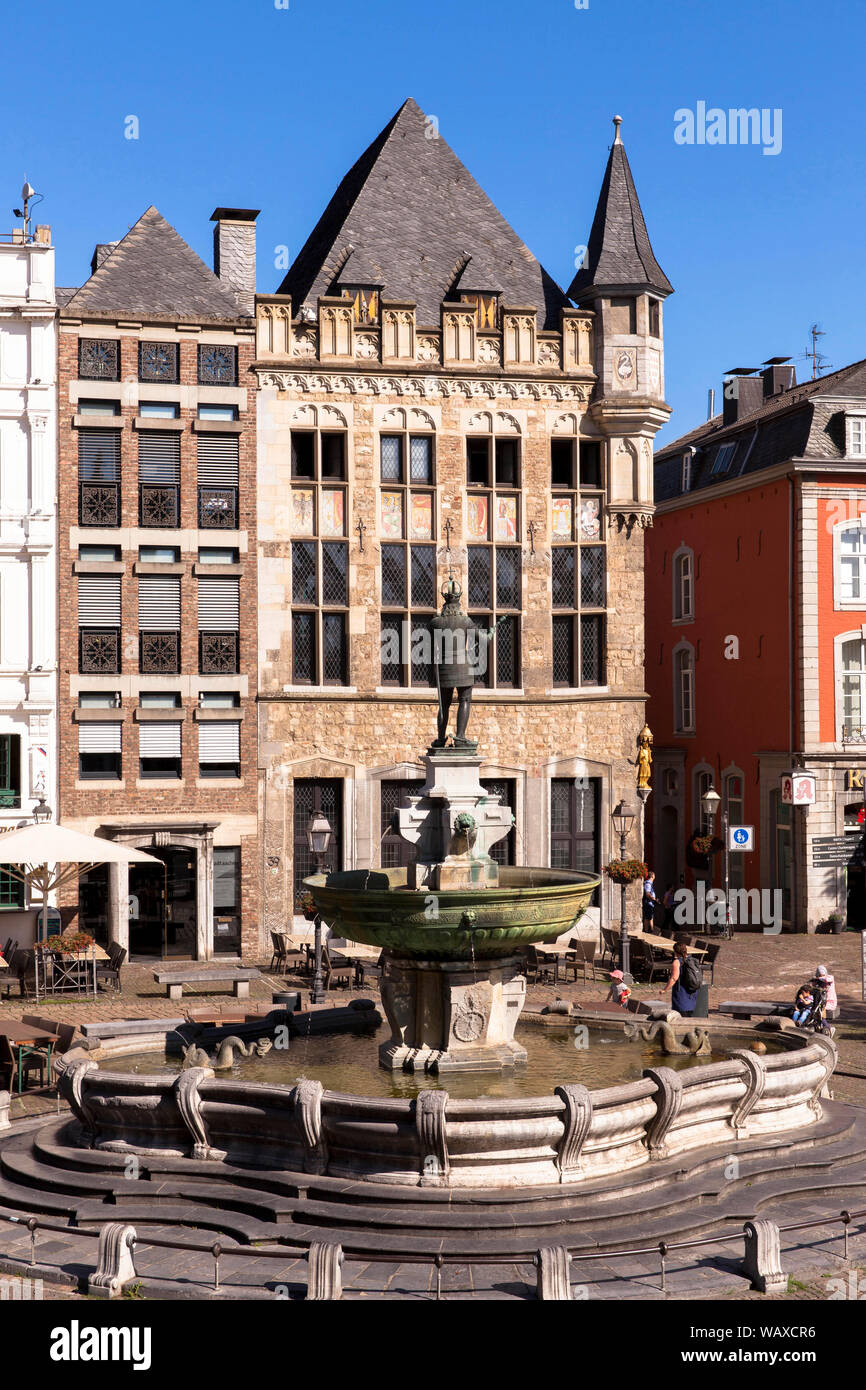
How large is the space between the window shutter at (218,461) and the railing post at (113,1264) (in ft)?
81.9

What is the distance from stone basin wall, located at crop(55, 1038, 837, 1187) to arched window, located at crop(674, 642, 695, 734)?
3032cm

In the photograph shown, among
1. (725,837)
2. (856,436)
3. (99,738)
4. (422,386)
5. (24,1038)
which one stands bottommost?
(24,1038)

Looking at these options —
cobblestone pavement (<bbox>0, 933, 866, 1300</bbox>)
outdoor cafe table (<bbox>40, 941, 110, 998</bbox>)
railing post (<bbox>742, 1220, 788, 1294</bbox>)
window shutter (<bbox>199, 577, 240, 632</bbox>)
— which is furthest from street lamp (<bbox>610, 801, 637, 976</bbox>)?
railing post (<bbox>742, 1220, 788, 1294</bbox>)

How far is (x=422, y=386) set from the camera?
121 ft

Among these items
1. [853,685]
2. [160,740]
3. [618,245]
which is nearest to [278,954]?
[160,740]

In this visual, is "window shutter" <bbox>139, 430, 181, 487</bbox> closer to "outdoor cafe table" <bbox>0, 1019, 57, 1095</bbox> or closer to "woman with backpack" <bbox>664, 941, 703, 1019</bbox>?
"outdoor cafe table" <bbox>0, 1019, 57, 1095</bbox>

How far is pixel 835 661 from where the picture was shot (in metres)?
39.8

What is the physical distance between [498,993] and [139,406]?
21700mm

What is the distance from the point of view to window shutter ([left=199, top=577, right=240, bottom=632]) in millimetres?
36125

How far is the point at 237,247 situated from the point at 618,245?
923 cm

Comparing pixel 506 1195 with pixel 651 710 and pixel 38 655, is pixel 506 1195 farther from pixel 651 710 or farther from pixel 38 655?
pixel 651 710

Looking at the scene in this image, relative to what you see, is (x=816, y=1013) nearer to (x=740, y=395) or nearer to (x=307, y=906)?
(x=307, y=906)

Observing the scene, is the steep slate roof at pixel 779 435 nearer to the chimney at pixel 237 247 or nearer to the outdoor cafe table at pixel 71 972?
the chimney at pixel 237 247
